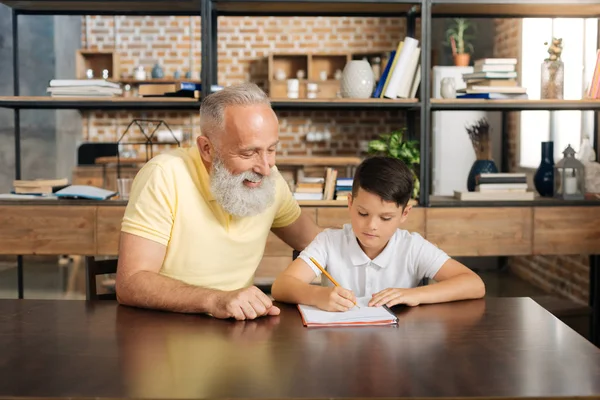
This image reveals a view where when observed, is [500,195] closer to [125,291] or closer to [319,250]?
[319,250]

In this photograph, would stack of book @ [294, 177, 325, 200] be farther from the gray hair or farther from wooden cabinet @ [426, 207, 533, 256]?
the gray hair

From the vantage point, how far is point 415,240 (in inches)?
77.9

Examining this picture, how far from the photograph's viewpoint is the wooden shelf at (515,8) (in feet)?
10.8

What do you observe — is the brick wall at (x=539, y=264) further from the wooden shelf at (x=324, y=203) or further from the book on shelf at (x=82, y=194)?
the book on shelf at (x=82, y=194)

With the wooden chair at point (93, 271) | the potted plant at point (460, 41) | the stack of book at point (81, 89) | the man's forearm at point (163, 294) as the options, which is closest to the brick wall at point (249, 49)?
the potted plant at point (460, 41)

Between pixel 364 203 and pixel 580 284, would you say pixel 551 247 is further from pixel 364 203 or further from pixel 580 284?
pixel 364 203

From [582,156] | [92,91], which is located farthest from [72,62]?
[582,156]

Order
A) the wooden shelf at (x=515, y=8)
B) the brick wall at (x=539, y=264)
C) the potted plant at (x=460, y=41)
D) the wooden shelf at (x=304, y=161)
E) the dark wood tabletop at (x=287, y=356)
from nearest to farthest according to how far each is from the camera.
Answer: the dark wood tabletop at (x=287, y=356) → the wooden shelf at (x=515, y=8) → the brick wall at (x=539, y=264) → the potted plant at (x=460, y=41) → the wooden shelf at (x=304, y=161)

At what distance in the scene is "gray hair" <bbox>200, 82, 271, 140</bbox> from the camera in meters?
1.84

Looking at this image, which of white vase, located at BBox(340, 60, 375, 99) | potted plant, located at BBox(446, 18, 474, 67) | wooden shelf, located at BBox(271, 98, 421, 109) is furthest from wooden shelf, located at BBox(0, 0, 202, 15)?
potted plant, located at BBox(446, 18, 474, 67)

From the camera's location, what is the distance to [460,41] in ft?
21.7

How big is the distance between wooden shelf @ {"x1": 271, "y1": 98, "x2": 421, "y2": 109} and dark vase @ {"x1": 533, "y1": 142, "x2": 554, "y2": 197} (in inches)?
28.7

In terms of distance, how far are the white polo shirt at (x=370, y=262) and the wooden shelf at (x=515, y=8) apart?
168 centimetres

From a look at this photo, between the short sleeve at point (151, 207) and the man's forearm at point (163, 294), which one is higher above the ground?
the short sleeve at point (151, 207)
